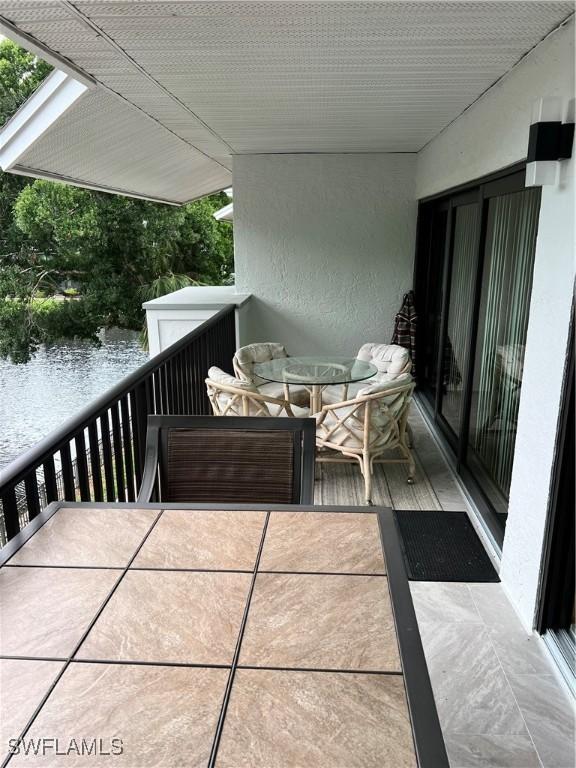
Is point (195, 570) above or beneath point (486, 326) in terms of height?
beneath

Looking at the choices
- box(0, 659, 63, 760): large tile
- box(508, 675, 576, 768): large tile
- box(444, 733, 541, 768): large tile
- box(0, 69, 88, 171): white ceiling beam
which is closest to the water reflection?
box(0, 69, 88, 171): white ceiling beam

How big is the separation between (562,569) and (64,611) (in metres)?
1.85

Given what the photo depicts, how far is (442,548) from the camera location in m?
3.04

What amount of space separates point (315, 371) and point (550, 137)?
2.37 m

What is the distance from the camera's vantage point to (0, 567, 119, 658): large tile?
1018mm

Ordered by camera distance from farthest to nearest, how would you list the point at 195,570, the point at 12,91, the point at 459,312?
the point at 12,91
the point at 459,312
the point at 195,570

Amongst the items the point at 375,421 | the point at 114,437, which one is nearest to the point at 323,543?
the point at 114,437

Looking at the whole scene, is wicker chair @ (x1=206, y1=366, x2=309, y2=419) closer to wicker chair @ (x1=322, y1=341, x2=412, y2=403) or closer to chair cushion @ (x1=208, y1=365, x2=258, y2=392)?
chair cushion @ (x1=208, y1=365, x2=258, y2=392)

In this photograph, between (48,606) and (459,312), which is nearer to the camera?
(48,606)

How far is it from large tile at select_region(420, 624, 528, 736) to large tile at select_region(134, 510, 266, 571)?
1.10 metres

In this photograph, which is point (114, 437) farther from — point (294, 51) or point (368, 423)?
point (294, 51)

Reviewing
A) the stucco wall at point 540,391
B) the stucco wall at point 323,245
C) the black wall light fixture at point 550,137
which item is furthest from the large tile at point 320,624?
the stucco wall at point 323,245

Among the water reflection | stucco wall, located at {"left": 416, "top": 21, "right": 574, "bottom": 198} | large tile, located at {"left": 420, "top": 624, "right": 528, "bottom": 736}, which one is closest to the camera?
large tile, located at {"left": 420, "top": 624, "right": 528, "bottom": 736}

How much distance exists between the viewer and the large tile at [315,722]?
31.2 inches
